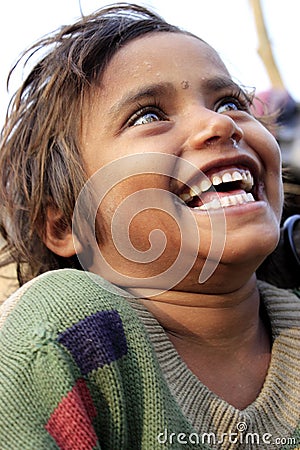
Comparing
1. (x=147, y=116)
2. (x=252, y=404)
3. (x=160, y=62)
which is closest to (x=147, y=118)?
(x=147, y=116)

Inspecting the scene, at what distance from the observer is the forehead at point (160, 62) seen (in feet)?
3.68

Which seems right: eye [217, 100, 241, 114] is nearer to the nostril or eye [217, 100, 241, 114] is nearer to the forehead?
the forehead

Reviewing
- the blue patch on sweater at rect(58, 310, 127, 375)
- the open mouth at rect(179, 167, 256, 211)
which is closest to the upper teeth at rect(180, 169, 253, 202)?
the open mouth at rect(179, 167, 256, 211)

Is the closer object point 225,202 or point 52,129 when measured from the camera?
point 225,202

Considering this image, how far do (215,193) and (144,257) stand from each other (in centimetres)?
18

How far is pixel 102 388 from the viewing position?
790 millimetres

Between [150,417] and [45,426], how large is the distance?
0.16 meters

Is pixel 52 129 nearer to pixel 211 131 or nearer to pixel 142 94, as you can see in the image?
pixel 142 94

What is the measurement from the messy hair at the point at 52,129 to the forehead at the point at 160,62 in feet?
0.13

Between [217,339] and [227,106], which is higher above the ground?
[227,106]

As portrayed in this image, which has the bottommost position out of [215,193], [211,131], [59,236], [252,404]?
[252,404]

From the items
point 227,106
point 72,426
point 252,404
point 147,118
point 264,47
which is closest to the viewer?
point 72,426

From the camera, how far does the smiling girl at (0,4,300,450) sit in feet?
2.58

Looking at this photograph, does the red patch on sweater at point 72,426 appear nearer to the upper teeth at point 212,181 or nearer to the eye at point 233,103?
the upper teeth at point 212,181
